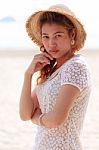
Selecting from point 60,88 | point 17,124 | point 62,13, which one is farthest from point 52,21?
point 17,124

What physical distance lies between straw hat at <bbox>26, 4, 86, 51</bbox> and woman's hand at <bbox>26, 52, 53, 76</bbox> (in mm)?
129

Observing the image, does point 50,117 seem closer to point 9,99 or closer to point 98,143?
point 98,143

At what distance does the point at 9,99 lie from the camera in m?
9.11

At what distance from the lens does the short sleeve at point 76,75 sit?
6.75 ft

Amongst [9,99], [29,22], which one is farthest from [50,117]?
[9,99]

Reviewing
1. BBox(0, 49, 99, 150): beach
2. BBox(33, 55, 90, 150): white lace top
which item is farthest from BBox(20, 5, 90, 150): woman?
BBox(0, 49, 99, 150): beach

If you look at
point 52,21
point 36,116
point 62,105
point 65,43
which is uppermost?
point 52,21

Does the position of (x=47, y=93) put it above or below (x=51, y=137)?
above

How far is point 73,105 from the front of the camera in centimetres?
208

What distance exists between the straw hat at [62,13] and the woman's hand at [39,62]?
0.13 metres

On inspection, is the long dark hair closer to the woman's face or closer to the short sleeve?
the woman's face

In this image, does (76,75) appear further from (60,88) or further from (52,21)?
(52,21)

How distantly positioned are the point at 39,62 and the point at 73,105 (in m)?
0.35

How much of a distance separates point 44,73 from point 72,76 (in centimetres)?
28
